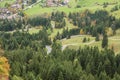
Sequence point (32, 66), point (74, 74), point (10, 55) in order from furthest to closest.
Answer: point (10, 55), point (32, 66), point (74, 74)

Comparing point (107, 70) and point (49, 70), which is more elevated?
point (49, 70)

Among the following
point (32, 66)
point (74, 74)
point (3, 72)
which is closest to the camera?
point (3, 72)

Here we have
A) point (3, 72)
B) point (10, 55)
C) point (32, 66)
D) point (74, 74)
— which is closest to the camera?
point (3, 72)

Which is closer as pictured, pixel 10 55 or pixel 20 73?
pixel 20 73

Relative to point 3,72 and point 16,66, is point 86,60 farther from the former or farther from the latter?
point 3,72

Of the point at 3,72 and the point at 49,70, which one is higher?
the point at 3,72

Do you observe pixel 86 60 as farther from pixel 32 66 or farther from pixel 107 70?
pixel 32 66

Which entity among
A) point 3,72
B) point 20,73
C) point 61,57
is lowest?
point 61,57

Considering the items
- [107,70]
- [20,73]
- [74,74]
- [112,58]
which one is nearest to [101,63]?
[107,70]

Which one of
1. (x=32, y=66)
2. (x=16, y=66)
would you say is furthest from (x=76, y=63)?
(x=16, y=66)
